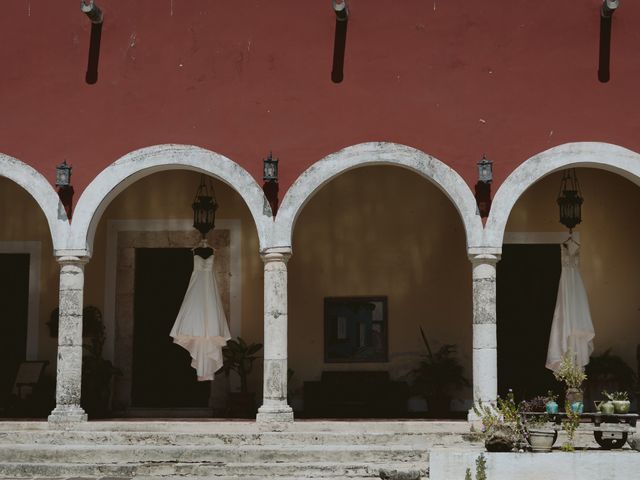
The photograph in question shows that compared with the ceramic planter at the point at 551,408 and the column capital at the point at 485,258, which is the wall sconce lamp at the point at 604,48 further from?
the ceramic planter at the point at 551,408

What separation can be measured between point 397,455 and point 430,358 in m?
3.22

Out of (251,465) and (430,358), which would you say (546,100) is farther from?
(251,465)

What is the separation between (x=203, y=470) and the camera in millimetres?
9656

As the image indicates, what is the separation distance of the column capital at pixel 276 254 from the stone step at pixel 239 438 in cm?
177

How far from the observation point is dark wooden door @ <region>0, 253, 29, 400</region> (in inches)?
530

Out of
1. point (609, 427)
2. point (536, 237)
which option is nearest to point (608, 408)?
point (609, 427)

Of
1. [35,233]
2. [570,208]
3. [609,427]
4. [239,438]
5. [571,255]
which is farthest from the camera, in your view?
[35,233]

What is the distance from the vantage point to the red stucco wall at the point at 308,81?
1127 cm

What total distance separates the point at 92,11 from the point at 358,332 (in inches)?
192

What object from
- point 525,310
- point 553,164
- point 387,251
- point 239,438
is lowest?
point 239,438

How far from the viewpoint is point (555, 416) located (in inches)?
376

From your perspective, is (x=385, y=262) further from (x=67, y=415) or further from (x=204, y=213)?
(x=67, y=415)

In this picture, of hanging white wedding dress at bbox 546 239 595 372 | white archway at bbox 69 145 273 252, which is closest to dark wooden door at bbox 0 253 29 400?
white archway at bbox 69 145 273 252

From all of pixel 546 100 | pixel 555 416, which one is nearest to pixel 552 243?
pixel 546 100
